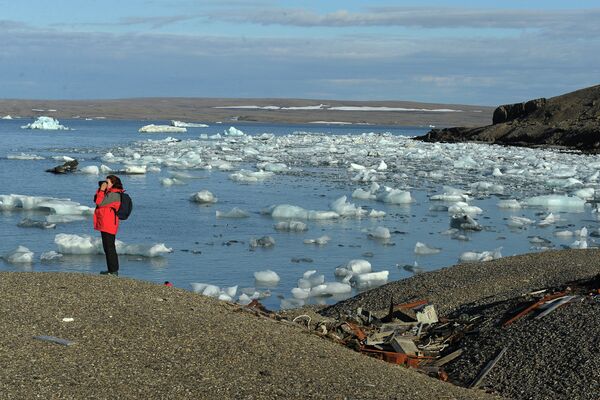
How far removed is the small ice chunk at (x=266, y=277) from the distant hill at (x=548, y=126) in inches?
1073

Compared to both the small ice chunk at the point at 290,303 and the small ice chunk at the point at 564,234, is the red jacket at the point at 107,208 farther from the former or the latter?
the small ice chunk at the point at 564,234

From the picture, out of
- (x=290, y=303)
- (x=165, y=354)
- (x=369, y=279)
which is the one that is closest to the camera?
(x=165, y=354)

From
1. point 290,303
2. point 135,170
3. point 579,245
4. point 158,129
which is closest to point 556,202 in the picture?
point 579,245

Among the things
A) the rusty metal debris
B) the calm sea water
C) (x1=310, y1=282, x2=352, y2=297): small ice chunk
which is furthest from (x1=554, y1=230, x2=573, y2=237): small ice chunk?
the rusty metal debris

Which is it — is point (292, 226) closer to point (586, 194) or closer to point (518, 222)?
point (518, 222)

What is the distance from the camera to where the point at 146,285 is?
6145 millimetres

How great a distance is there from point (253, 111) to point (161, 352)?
137 metres

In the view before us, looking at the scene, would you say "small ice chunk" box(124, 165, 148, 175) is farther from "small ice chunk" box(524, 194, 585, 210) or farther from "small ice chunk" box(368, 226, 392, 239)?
"small ice chunk" box(368, 226, 392, 239)

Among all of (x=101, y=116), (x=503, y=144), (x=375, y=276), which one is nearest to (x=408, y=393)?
(x=375, y=276)

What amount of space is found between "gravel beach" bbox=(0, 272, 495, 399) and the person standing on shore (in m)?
1.27

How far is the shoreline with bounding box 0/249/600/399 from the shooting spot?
13.7 ft

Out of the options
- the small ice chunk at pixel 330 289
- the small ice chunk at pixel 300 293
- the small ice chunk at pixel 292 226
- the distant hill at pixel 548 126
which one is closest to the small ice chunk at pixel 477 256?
the small ice chunk at pixel 330 289

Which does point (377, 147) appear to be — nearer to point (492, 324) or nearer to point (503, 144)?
point (503, 144)

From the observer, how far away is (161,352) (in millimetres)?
4676
